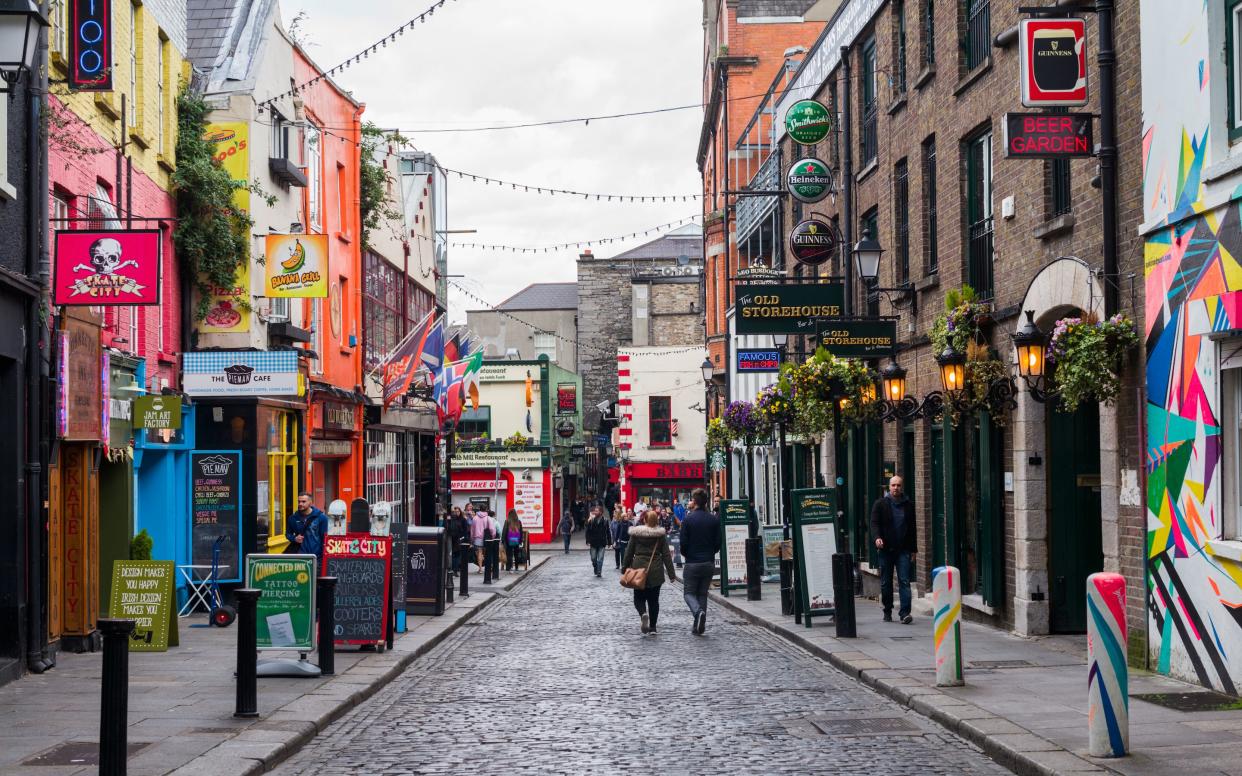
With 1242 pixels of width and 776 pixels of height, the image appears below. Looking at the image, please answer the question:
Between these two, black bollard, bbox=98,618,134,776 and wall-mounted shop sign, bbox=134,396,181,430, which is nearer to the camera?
black bollard, bbox=98,618,134,776

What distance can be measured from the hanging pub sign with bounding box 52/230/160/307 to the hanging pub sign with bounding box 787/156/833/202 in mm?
12876

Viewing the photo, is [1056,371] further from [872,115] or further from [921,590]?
[872,115]

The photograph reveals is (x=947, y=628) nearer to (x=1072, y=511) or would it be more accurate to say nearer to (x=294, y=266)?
(x=1072, y=511)

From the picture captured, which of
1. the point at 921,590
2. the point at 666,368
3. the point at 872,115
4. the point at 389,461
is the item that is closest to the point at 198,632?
the point at 921,590

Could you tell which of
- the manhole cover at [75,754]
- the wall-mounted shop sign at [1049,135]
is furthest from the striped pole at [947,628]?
the manhole cover at [75,754]

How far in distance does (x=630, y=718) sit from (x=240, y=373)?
39.1 ft

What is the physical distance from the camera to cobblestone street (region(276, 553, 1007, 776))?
9484 mm

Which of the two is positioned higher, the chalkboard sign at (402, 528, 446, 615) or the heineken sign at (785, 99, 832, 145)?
the heineken sign at (785, 99, 832, 145)

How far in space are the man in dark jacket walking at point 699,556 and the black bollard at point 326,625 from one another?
6.29m

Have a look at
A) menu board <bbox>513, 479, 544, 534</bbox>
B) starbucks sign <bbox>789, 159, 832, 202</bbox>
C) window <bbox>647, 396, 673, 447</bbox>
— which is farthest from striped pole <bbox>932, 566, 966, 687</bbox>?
window <bbox>647, 396, 673, 447</bbox>

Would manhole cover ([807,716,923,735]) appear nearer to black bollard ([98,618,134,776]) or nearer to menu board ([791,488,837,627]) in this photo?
black bollard ([98,618,134,776])

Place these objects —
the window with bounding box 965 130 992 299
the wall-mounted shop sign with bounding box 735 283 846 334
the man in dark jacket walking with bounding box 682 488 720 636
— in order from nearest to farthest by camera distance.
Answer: the window with bounding box 965 130 992 299 → the man in dark jacket walking with bounding box 682 488 720 636 → the wall-mounted shop sign with bounding box 735 283 846 334

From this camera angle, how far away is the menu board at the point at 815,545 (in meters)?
17.8

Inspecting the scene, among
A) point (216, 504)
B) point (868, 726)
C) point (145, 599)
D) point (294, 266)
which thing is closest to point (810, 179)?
point (294, 266)
